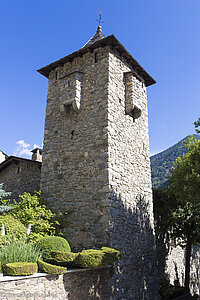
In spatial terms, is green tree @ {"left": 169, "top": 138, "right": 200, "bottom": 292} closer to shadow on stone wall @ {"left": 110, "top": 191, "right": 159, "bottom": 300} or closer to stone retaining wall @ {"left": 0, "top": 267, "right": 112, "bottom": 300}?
shadow on stone wall @ {"left": 110, "top": 191, "right": 159, "bottom": 300}

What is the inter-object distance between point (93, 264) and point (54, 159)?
4633mm

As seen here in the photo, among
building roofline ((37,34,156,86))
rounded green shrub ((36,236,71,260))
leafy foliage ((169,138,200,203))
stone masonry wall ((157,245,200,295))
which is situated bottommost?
stone masonry wall ((157,245,200,295))

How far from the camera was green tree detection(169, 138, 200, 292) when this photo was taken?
9.36 metres

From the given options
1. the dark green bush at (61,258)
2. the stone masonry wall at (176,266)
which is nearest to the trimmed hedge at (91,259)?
the dark green bush at (61,258)

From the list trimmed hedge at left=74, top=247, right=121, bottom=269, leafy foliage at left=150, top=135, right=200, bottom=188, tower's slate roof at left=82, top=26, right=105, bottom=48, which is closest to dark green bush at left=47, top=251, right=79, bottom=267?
trimmed hedge at left=74, top=247, right=121, bottom=269

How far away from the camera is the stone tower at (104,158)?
762 centimetres

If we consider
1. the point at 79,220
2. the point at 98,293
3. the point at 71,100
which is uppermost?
the point at 71,100

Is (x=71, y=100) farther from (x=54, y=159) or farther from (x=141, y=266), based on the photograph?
(x=141, y=266)

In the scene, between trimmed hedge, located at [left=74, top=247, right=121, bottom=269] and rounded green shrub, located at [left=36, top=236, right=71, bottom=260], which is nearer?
trimmed hedge, located at [left=74, top=247, right=121, bottom=269]

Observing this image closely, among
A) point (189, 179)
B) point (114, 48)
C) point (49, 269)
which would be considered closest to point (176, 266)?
point (189, 179)

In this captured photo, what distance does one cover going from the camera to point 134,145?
9617 mm

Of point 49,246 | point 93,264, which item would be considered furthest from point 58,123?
point 93,264

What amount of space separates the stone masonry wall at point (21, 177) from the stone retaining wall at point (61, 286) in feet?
17.7

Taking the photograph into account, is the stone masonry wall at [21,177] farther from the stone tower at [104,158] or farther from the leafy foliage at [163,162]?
the leafy foliage at [163,162]
